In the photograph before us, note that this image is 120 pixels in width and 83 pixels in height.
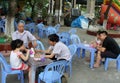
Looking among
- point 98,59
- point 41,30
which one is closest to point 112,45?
point 98,59

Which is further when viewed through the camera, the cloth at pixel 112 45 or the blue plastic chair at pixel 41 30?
the blue plastic chair at pixel 41 30

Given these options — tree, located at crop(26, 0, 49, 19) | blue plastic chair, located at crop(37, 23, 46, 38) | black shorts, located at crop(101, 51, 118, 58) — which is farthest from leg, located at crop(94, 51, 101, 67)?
tree, located at crop(26, 0, 49, 19)

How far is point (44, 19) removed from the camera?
18094mm

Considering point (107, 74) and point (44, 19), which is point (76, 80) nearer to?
point (107, 74)

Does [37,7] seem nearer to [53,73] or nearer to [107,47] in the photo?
[107,47]

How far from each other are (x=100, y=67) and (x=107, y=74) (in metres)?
0.55

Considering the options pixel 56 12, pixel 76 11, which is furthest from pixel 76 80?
pixel 76 11

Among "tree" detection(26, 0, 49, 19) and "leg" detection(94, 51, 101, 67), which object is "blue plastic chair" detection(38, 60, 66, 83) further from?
"tree" detection(26, 0, 49, 19)

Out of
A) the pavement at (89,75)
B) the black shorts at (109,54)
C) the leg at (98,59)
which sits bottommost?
the pavement at (89,75)

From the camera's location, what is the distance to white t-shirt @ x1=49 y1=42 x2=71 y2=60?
5500mm

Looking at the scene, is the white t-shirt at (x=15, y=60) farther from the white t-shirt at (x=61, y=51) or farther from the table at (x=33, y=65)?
the white t-shirt at (x=61, y=51)

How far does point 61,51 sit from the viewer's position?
5.61 metres

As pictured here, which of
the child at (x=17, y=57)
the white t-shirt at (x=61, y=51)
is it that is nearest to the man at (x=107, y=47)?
the white t-shirt at (x=61, y=51)

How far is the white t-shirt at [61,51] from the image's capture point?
5500 mm
